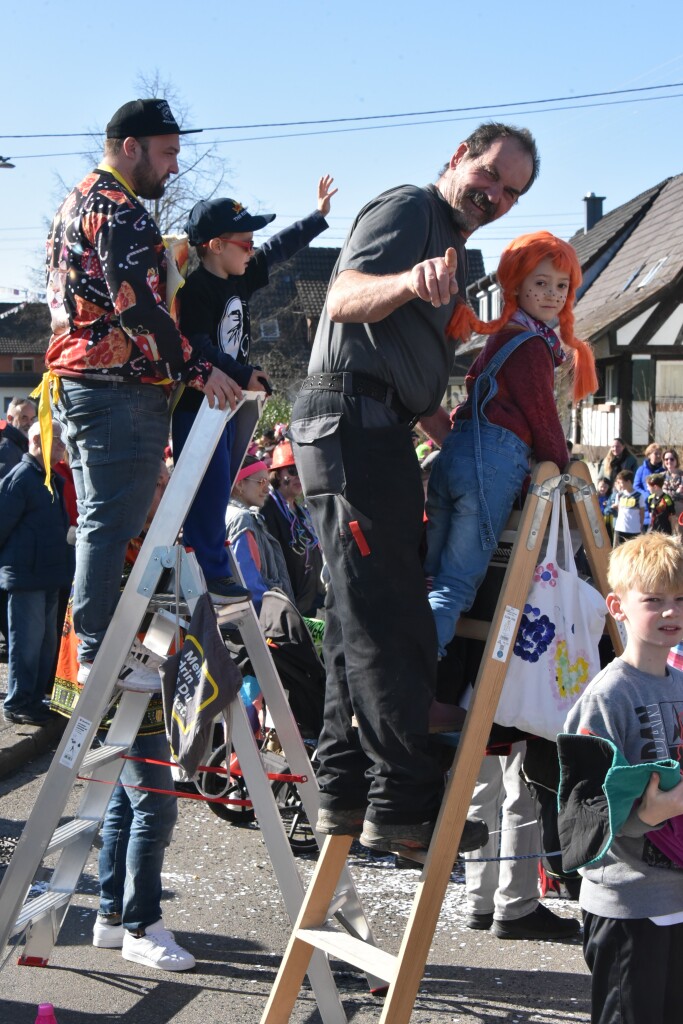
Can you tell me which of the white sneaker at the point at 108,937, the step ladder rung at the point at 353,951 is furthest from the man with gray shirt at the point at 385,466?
the white sneaker at the point at 108,937

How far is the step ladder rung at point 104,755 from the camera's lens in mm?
3748

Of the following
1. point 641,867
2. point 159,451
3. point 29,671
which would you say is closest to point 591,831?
point 641,867

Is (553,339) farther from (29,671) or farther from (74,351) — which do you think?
(29,671)

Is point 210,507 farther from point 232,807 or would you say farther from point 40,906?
point 232,807

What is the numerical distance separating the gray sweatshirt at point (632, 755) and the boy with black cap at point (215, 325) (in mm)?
1380

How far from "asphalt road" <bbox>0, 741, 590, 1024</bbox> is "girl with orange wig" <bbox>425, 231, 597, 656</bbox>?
1.67m

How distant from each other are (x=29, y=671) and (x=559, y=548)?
561cm

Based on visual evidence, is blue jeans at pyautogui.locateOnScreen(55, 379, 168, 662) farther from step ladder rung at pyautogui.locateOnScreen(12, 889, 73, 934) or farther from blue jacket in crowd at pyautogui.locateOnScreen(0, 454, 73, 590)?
blue jacket in crowd at pyautogui.locateOnScreen(0, 454, 73, 590)

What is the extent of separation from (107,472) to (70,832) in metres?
1.31

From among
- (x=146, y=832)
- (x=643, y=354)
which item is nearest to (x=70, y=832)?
(x=146, y=832)

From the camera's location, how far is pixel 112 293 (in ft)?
10.9

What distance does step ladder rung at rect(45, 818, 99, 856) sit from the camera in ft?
12.1

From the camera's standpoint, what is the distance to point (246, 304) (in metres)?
4.04

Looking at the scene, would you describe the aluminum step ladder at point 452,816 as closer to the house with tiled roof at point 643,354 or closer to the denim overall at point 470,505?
the denim overall at point 470,505
